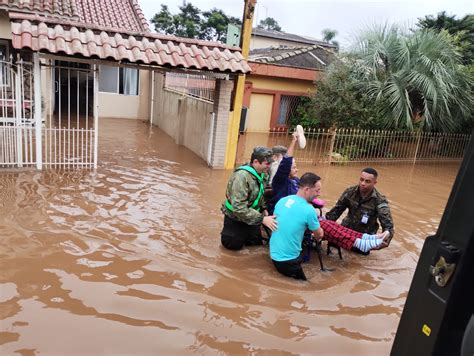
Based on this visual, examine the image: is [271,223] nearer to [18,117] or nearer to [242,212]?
[242,212]

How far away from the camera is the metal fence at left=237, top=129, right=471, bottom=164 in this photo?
41.0ft

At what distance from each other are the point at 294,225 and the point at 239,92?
602 centimetres

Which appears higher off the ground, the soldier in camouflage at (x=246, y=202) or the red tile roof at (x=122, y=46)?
the red tile roof at (x=122, y=46)

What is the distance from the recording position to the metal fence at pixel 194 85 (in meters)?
11.0

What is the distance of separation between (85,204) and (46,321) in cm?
337

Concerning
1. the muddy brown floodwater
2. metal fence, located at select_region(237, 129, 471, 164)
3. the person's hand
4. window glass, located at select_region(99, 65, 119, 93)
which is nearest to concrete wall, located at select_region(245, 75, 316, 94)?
metal fence, located at select_region(237, 129, 471, 164)

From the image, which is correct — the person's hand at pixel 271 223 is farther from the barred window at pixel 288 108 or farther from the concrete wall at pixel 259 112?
the barred window at pixel 288 108

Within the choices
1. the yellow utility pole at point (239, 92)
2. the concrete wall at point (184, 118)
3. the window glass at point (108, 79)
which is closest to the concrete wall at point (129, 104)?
the window glass at point (108, 79)

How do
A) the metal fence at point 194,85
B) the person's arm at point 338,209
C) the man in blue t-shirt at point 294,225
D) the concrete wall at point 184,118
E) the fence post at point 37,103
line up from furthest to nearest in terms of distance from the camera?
the concrete wall at point 184,118 → the metal fence at point 194,85 → the fence post at point 37,103 → the person's arm at point 338,209 → the man in blue t-shirt at point 294,225

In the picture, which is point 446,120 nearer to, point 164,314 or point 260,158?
point 260,158

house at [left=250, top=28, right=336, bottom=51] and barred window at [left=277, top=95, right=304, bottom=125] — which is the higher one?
house at [left=250, top=28, right=336, bottom=51]

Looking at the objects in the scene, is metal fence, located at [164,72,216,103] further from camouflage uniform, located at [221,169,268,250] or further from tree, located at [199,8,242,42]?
tree, located at [199,8,242,42]

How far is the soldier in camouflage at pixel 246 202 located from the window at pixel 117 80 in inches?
578

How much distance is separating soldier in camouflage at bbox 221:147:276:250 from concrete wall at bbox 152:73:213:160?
5516mm
